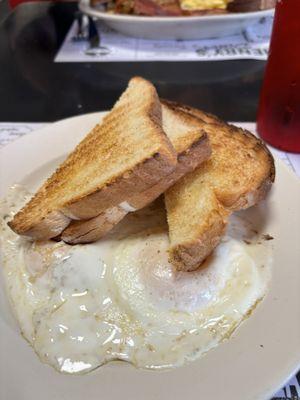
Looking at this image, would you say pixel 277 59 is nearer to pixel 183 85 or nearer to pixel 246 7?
pixel 183 85

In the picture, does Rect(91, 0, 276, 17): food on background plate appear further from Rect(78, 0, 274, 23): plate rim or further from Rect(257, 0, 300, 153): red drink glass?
Rect(257, 0, 300, 153): red drink glass

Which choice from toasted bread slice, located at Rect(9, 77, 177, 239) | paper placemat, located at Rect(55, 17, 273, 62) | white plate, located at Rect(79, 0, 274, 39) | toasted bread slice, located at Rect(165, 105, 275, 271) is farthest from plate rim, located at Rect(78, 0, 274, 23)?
toasted bread slice, located at Rect(165, 105, 275, 271)

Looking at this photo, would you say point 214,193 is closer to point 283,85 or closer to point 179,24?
point 283,85

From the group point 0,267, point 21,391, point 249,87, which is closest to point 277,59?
point 249,87

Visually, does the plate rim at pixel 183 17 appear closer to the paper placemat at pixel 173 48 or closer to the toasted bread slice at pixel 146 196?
the paper placemat at pixel 173 48

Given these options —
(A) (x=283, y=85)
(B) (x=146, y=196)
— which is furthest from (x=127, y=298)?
(A) (x=283, y=85)
